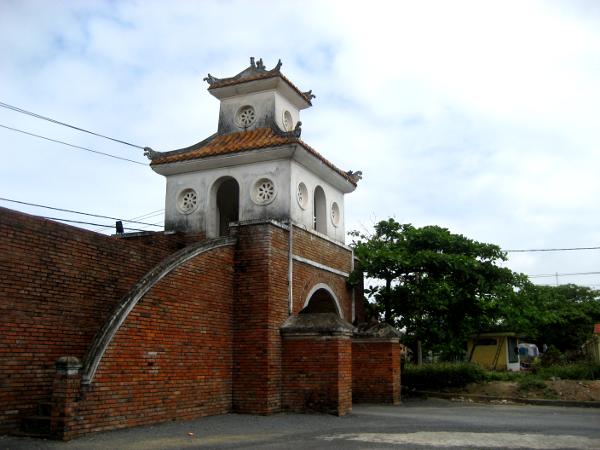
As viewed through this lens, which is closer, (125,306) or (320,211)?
(125,306)

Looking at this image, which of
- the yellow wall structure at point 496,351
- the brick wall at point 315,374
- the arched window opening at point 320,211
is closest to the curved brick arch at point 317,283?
the brick wall at point 315,374

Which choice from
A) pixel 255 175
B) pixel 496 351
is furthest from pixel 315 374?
pixel 496 351

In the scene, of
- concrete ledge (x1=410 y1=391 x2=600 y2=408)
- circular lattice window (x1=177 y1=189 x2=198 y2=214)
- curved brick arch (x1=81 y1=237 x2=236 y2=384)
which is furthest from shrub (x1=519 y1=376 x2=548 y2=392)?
curved brick arch (x1=81 y1=237 x2=236 y2=384)

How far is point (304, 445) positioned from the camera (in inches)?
333

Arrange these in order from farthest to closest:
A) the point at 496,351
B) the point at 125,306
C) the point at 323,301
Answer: the point at 496,351
the point at 323,301
the point at 125,306

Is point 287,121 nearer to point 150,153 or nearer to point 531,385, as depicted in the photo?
point 150,153

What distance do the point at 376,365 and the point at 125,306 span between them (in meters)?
7.62

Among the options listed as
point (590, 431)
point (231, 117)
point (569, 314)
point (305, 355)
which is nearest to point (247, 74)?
point (231, 117)

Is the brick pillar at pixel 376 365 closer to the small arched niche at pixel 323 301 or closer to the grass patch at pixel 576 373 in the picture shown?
the small arched niche at pixel 323 301

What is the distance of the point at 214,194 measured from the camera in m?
14.8

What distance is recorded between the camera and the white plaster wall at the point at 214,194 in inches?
556

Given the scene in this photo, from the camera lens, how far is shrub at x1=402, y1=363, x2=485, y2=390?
18.9 metres

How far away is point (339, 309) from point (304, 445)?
7516mm

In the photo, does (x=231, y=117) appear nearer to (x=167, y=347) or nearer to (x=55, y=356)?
(x=167, y=347)
